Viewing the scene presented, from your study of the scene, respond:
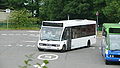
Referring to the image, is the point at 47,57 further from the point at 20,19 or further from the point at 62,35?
the point at 20,19

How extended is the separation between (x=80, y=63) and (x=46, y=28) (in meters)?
6.01

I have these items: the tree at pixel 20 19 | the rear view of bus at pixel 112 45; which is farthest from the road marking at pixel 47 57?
the tree at pixel 20 19

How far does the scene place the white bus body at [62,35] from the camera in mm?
24125

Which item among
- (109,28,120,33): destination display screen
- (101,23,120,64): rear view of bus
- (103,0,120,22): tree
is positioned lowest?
(101,23,120,64): rear view of bus

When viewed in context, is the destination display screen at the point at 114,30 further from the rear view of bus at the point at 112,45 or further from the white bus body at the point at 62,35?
the white bus body at the point at 62,35

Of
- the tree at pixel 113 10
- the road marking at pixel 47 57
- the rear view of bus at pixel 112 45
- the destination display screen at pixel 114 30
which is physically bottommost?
the road marking at pixel 47 57

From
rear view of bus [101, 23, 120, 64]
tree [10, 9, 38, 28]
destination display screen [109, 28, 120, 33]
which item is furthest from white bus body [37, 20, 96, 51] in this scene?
tree [10, 9, 38, 28]

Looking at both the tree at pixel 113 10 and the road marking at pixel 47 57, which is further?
the tree at pixel 113 10

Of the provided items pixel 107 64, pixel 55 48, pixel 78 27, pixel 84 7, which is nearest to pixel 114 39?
pixel 107 64

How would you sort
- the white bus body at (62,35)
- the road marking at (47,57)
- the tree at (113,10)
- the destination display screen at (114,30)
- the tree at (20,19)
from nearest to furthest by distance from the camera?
the destination display screen at (114,30) → the road marking at (47,57) → the white bus body at (62,35) → the tree at (113,10) → the tree at (20,19)

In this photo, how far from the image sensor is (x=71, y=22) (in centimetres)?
2598

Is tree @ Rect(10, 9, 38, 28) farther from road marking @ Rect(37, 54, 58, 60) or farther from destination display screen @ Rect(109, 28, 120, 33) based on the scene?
destination display screen @ Rect(109, 28, 120, 33)

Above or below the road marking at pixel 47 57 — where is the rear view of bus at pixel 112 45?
above

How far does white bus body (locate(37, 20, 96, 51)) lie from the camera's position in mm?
24125
